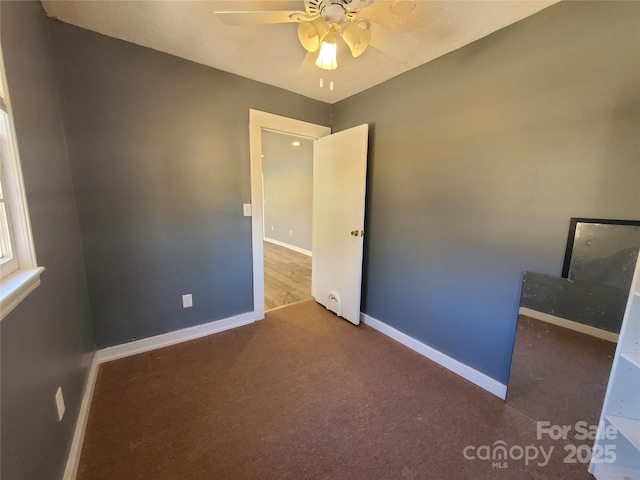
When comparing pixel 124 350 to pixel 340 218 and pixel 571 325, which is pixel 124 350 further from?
pixel 571 325

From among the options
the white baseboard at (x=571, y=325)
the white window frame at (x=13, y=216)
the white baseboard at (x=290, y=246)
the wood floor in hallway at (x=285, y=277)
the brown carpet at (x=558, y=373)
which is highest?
the white window frame at (x=13, y=216)

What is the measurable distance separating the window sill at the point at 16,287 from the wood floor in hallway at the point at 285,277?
211 centimetres

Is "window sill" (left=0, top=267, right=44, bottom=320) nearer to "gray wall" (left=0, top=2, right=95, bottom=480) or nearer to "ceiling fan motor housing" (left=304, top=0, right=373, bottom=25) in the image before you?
"gray wall" (left=0, top=2, right=95, bottom=480)

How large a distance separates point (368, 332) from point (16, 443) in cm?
220

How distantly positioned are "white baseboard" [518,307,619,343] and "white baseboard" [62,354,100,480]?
2.42 metres

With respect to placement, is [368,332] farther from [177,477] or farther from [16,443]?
[16,443]

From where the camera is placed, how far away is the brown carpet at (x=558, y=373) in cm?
136

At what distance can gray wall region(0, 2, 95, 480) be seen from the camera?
0.80 metres

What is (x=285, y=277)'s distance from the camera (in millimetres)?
4059

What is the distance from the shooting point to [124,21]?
1544 millimetres

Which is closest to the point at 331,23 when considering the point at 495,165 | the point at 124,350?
the point at 495,165

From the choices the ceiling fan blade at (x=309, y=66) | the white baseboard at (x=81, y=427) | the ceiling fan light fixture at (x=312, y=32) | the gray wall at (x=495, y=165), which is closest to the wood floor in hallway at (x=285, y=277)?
the gray wall at (x=495, y=165)

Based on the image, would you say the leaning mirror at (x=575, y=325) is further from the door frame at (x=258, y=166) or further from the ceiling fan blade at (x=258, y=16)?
the door frame at (x=258, y=166)

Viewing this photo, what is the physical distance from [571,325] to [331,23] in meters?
1.99
